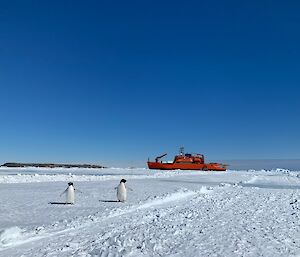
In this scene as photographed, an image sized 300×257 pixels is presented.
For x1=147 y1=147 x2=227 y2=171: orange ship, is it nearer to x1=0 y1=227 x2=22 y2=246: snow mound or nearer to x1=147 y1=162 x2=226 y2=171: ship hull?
Result: x1=147 y1=162 x2=226 y2=171: ship hull

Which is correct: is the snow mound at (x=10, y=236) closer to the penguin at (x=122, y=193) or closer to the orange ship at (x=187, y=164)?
the penguin at (x=122, y=193)

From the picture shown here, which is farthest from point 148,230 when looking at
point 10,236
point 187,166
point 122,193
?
point 187,166

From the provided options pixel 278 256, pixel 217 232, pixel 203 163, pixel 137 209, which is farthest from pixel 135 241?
pixel 203 163

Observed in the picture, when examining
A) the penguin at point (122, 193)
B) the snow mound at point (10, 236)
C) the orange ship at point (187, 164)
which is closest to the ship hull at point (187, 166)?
the orange ship at point (187, 164)

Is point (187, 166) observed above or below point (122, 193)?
above

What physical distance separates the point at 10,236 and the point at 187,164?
186ft

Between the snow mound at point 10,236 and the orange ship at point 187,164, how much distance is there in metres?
55.2

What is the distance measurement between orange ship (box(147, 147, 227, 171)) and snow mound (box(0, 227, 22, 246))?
A: 55.2 meters

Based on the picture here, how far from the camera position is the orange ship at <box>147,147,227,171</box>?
210 ft

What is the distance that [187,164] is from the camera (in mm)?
64500

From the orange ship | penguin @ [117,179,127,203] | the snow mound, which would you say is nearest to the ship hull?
the orange ship

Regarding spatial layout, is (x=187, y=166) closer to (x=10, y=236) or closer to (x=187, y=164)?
(x=187, y=164)

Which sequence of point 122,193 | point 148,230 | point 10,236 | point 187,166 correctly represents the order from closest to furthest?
point 10,236
point 148,230
point 122,193
point 187,166

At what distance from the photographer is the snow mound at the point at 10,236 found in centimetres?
833
